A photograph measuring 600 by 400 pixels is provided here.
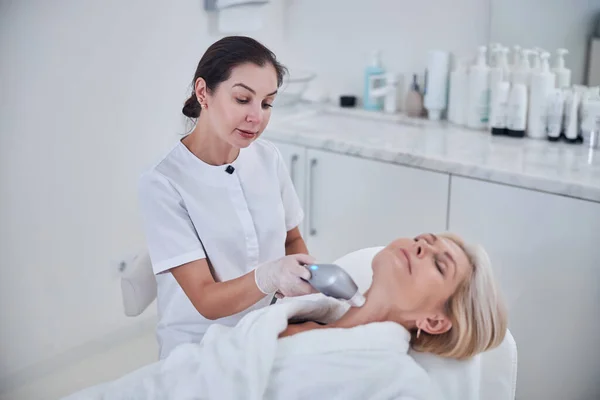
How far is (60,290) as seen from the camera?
2238 mm

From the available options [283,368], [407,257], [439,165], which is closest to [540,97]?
[439,165]

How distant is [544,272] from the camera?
193 centimetres

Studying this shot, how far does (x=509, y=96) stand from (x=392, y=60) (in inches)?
19.9

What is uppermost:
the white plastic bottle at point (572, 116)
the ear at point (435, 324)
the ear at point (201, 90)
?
the ear at point (201, 90)

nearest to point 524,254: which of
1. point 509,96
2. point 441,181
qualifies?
point 441,181

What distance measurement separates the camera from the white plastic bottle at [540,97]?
2.20 meters

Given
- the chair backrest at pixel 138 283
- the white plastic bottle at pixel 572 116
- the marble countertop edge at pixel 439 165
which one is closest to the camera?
the chair backrest at pixel 138 283

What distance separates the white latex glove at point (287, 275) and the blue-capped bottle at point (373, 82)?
149cm

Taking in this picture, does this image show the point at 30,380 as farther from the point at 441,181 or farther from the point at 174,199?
the point at 441,181

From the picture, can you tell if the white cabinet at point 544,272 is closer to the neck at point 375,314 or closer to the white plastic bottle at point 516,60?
the white plastic bottle at point 516,60

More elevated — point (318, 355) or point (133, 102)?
point (133, 102)

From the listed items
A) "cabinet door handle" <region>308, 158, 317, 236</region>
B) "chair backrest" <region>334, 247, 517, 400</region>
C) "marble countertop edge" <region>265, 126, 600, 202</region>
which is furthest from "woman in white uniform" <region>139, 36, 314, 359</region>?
"cabinet door handle" <region>308, 158, 317, 236</region>

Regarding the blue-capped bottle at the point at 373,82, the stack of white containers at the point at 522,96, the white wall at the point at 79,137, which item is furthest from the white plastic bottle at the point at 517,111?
the blue-capped bottle at the point at 373,82

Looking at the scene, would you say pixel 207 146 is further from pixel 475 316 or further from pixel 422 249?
pixel 475 316
